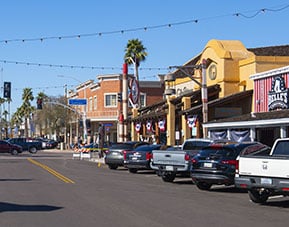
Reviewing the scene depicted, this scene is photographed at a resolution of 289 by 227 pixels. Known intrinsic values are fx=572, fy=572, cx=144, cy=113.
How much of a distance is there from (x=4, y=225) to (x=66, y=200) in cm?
447

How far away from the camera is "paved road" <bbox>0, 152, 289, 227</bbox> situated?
11.8m

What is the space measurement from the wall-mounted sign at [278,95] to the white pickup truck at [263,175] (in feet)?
54.0

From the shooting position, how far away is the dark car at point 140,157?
27.8 meters

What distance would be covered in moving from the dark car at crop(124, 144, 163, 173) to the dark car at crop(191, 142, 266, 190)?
8.37m

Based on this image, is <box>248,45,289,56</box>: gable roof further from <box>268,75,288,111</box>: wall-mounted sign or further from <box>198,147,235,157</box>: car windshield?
<box>198,147,235,157</box>: car windshield

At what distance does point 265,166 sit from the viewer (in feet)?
48.3

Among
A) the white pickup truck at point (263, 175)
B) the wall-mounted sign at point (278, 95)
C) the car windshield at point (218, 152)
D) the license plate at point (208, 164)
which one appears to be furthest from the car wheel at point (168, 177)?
the wall-mounted sign at point (278, 95)

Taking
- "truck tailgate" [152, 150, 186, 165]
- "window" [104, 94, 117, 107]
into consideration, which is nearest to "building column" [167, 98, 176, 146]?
"truck tailgate" [152, 150, 186, 165]

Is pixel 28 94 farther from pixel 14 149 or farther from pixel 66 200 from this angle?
pixel 66 200

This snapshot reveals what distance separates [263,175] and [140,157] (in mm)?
13628

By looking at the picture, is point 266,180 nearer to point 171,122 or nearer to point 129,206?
point 129,206

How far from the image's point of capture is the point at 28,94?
111 meters

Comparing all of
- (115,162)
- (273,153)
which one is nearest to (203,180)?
(273,153)

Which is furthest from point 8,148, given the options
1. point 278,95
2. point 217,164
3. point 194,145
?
point 217,164
